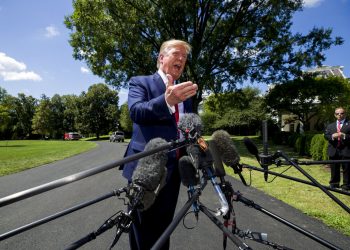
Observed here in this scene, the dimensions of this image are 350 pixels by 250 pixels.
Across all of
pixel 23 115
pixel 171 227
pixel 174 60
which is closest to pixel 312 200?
pixel 174 60

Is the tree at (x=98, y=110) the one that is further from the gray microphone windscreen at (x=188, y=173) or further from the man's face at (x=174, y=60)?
the gray microphone windscreen at (x=188, y=173)

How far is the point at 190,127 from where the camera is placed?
1854 millimetres

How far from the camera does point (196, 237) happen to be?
4715 mm

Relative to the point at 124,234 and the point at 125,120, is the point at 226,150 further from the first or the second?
the point at 125,120

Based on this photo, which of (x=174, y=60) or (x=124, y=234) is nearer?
(x=174, y=60)

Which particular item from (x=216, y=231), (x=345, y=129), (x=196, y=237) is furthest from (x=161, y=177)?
(x=345, y=129)

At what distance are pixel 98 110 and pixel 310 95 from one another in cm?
5302

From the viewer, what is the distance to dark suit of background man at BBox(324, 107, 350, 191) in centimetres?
837

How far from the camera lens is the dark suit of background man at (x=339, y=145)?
8.37 meters

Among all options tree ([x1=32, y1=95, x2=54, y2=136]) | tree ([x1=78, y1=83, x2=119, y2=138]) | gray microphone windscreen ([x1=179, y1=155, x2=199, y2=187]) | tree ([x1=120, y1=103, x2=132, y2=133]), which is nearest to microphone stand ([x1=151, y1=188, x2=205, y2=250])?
gray microphone windscreen ([x1=179, y1=155, x2=199, y2=187])

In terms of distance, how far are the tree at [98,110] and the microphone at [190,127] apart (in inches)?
2765

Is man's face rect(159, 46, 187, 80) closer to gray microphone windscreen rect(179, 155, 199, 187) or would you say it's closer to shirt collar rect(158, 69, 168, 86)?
shirt collar rect(158, 69, 168, 86)

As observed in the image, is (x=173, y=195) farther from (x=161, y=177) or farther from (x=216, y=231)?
(x=216, y=231)

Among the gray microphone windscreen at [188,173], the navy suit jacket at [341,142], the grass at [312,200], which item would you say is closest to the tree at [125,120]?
the grass at [312,200]
